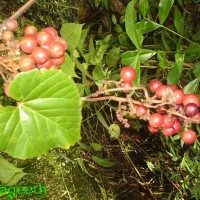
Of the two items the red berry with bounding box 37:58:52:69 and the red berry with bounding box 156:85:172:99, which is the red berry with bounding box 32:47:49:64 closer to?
the red berry with bounding box 37:58:52:69

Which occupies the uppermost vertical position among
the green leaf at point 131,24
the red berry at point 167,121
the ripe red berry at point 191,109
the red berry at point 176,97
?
the green leaf at point 131,24

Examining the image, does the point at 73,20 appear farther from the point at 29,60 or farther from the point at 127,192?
the point at 29,60

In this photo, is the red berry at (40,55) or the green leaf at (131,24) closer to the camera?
the red berry at (40,55)

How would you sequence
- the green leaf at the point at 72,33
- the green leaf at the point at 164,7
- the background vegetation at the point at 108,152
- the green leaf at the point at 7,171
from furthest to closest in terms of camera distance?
the background vegetation at the point at 108,152 → the green leaf at the point at 7,171 → the green leaf at the point at 164,7 → the green leaf at the point at 72,33

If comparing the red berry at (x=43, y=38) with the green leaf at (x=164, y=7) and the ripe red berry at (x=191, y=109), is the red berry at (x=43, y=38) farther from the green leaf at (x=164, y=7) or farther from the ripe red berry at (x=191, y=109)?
the green leaf at (x=164, y=7)

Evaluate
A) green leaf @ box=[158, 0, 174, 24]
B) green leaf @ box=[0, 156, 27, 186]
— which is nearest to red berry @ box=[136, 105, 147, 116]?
green leaf @ box=[158, 0, 174, 24]

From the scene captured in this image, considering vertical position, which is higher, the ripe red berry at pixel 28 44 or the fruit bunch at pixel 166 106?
the ripe red berry at pixel 28 44

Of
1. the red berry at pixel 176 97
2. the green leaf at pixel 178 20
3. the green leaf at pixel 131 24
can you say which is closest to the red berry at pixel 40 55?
the red berry at pixel 176 97

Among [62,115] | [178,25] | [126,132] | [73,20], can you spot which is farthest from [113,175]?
[62,115]
